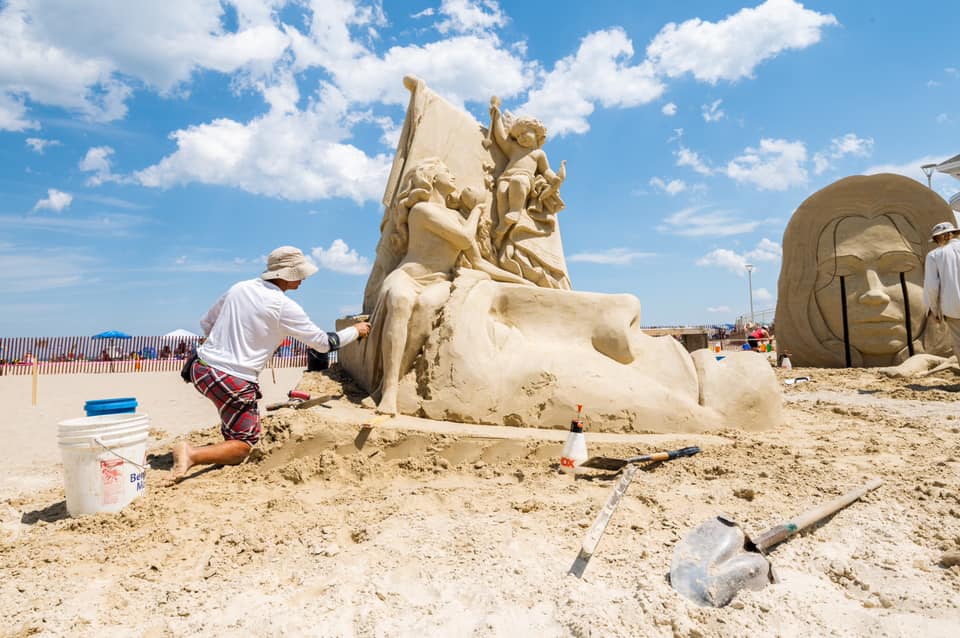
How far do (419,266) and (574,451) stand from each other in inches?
71.3

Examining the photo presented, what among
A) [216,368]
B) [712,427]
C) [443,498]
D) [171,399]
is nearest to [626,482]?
[443,498]

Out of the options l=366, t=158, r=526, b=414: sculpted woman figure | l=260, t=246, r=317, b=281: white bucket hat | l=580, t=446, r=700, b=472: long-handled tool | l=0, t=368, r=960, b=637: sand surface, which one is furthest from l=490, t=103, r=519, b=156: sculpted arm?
l=580, t=446, r=700, b=472: long-handled tool

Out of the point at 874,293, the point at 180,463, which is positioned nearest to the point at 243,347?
the point at 180,463

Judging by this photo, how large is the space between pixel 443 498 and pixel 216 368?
1313mm

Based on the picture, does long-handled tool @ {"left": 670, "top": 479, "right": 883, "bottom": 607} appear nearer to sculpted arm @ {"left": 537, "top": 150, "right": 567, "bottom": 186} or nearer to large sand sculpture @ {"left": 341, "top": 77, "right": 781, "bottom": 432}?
large sand sculpture @ {"left": 341, "top": 77, "right": 781, "bottom": 432}

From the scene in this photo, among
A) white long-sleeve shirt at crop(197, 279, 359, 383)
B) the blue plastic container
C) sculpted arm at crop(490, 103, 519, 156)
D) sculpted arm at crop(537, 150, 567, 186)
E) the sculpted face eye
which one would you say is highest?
sculpted arm at crop(490, 103, 519, 156)

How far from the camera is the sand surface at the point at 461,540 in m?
1.57

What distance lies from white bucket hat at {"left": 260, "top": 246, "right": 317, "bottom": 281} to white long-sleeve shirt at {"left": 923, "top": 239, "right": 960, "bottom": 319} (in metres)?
6.03

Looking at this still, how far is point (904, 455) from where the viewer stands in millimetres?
2971

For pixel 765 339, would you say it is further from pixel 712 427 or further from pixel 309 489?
pixel 309 489

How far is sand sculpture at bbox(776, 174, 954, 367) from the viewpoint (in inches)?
291

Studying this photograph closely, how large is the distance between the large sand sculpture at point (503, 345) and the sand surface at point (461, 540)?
0.72 ft

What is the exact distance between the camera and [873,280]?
750 cm

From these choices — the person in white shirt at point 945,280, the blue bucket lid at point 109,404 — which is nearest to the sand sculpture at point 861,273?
the person in white shirt at point 945,280
